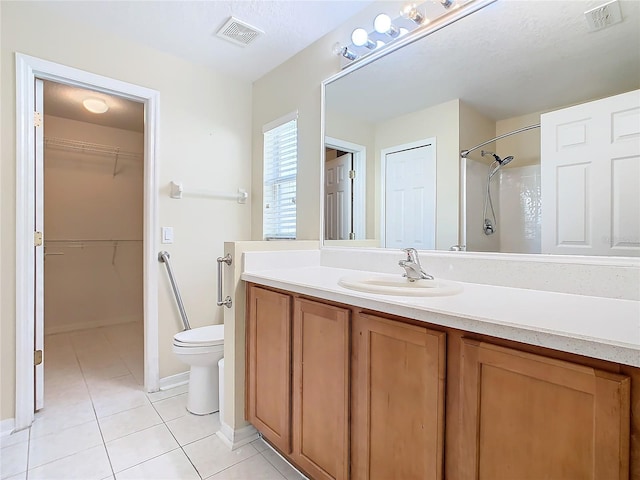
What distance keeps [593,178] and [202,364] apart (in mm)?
2128

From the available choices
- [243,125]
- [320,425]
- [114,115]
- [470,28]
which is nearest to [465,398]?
[320,425]

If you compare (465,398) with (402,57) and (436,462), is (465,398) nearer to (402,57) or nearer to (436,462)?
(436,462)

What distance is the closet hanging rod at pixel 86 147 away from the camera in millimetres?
3449

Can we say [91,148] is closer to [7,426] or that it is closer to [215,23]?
[215,23]

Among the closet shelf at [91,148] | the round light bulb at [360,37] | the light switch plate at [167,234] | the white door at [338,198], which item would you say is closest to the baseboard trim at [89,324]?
the closet shelf at [91,148]

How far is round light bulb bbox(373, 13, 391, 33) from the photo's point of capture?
1.67 metres

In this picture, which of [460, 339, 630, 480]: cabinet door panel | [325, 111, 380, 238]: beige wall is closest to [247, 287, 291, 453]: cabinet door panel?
[325, 111, 380, 238]: beige wall

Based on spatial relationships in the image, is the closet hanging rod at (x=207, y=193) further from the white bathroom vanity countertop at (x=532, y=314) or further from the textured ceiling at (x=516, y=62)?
the white bathroom vanity countertop at (x=532, y=314)

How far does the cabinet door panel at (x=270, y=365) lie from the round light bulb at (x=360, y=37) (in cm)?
145

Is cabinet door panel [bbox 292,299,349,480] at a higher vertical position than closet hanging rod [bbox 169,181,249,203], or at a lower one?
lower

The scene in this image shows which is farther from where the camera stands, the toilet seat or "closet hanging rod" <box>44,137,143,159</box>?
"closet hanging rod" <box>44,137,143,159</box>

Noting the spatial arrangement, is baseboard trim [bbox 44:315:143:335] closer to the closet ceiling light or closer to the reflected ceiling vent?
the closet ceiling light

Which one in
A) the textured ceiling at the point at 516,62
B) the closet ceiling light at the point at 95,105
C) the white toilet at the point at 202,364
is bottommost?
the white toilet at the point at 202,364

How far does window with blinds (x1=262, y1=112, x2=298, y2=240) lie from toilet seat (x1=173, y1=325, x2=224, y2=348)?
2.83 feet
